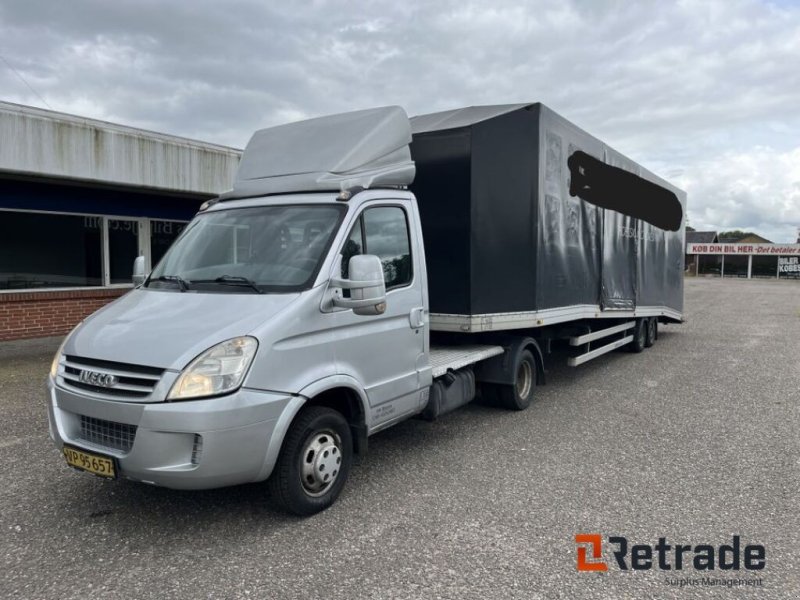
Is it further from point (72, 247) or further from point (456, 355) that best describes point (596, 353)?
point (72, 247)

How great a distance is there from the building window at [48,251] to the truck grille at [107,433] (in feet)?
29.0

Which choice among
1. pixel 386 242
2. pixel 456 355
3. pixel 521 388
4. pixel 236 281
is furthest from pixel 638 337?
pixel 236 281

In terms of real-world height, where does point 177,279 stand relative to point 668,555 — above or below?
above

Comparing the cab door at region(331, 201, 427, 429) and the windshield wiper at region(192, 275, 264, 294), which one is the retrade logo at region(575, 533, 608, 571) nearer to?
the cab door at region(331, 201, 427, 429)

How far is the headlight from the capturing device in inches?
132

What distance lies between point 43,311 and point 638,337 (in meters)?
11.5

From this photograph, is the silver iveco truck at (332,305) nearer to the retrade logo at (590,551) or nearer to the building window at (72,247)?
the retrade logo at (590,551)

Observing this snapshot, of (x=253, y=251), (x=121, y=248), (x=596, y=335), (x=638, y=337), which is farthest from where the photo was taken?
(x=121, y=248)

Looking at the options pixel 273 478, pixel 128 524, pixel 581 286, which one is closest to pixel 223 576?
pixel 273 478

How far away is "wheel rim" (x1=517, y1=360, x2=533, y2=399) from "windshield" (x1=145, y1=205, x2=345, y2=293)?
138 inches

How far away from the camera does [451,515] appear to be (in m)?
4.07

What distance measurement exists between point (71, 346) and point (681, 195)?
1274cm

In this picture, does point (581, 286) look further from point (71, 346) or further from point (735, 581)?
point (71, 346)

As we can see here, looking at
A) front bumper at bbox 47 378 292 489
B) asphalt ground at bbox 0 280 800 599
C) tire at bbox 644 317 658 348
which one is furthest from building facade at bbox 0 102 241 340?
tire at bbox 644 317 658 348
